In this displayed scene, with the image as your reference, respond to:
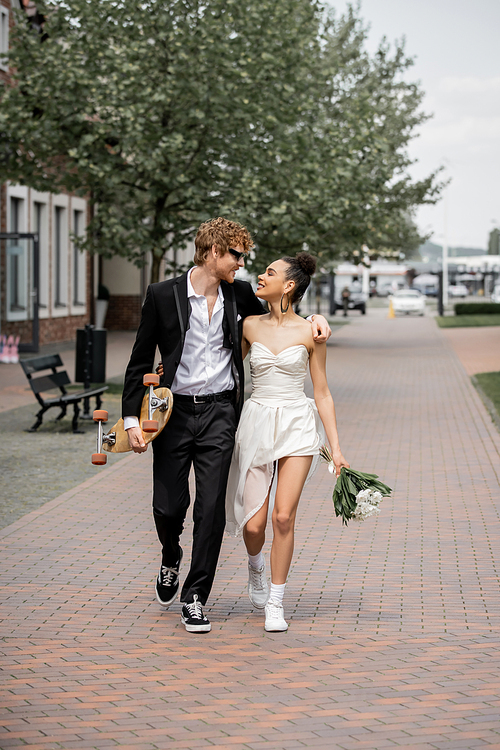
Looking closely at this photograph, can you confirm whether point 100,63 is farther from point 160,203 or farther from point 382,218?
point 382,218

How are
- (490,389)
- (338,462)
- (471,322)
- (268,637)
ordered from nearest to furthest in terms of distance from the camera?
(268,637)
(338,462)
(490,389)
(471,322)

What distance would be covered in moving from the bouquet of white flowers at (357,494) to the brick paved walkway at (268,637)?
0.56 meters

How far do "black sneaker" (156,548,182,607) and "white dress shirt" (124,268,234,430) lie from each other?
0.81 metres

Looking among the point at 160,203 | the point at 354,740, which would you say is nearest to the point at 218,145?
the point at 160,203

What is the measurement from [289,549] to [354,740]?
1.45 metres

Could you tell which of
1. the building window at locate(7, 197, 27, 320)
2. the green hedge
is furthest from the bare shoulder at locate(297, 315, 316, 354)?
the green hedge

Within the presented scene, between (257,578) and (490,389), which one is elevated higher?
(257,578)

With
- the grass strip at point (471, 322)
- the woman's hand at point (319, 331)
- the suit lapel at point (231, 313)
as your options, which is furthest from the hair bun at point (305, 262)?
the grass strip at point (471, 322)

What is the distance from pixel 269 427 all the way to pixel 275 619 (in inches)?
35.6

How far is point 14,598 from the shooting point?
5625 mm

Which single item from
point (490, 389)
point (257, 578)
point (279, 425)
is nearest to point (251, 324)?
point (279, 425)

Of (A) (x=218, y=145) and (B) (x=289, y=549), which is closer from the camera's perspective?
(B) (x=289, y=549)

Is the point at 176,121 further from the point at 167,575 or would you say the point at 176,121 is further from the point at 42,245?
the point at 167,575

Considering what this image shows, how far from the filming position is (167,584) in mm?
5375
